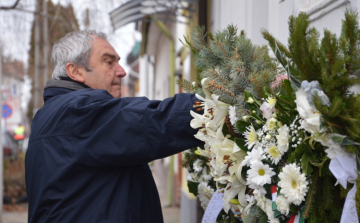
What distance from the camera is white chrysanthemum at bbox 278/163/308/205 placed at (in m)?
1.37

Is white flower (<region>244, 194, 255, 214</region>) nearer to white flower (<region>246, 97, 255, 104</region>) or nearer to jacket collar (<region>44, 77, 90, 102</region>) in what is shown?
white flower (<region>246, 97, 255, 104</region>)

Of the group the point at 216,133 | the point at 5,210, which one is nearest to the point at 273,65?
the point at 216,133

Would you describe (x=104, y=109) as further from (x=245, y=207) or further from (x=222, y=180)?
(x=245, y=207)

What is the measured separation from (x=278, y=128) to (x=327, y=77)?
0.92 feet

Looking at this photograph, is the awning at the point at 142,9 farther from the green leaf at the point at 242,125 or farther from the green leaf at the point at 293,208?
the green leaf at the point at 293,208

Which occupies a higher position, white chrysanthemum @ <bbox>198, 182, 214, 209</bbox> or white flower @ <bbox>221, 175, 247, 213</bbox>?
white flower @ <bbox>221, 175, 247, 213</bbox>

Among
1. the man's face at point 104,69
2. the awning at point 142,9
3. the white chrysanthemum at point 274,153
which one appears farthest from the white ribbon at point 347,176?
the awning at point 142,9

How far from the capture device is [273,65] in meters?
1.79

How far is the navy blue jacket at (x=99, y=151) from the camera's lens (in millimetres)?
1949

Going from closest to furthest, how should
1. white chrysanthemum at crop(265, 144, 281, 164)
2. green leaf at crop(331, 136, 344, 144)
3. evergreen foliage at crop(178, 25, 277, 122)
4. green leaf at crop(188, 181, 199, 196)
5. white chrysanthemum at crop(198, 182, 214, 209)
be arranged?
green leaf at crop(331, 136, 344, 144)
white chrysanthemum at crop(265, 144, 281, 164)
evergreen foliage at crop(178, 25, 277, 122)
white chrysanthemum at crop(198, 182, 214, 209)
green leaf at crop(188, 181, 199, 196)

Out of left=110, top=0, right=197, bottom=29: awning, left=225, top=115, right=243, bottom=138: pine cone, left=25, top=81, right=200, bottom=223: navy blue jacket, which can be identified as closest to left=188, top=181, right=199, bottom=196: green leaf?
left=25, top=81, right=200, bottom=223: navy blue jacket

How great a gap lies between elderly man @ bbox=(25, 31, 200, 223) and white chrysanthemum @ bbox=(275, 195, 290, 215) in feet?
1.92

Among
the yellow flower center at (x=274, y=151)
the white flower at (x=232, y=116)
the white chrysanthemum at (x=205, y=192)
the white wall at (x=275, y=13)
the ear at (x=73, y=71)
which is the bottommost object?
the white chrysanthemum at (x=205, y=192)

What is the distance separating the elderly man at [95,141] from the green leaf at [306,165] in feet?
2.06
